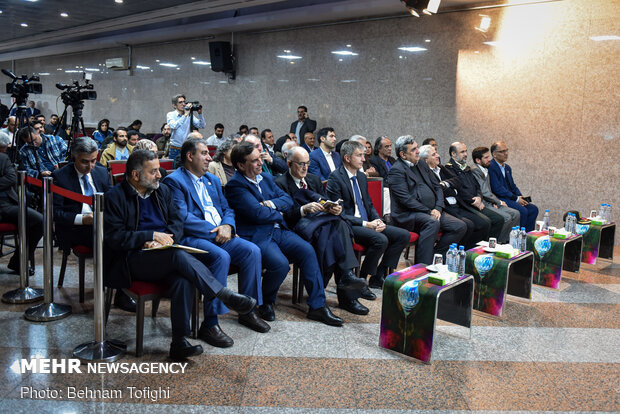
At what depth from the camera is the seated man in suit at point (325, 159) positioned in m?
6.23

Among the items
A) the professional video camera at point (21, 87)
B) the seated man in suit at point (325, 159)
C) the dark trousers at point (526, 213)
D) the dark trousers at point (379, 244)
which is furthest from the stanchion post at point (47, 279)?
the dark trousers at point (526, 213)

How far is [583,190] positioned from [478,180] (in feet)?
6.27

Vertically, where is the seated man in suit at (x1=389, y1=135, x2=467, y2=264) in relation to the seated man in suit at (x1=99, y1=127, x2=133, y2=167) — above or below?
below

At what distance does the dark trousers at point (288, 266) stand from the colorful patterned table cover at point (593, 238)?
3.40 meters

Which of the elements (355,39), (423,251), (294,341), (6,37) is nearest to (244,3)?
(355,39)

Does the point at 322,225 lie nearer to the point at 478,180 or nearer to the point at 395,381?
the point at 395,381

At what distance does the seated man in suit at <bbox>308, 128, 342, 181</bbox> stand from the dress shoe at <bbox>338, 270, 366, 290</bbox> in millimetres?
2328

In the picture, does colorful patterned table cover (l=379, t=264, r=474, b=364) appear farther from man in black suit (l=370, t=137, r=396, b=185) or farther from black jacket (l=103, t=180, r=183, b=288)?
man in black suit (l=370, t=137, r=396, b=185)

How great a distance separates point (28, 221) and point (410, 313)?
326cm

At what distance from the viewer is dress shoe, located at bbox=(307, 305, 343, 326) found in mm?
3748

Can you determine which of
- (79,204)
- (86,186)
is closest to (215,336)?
(79,204)

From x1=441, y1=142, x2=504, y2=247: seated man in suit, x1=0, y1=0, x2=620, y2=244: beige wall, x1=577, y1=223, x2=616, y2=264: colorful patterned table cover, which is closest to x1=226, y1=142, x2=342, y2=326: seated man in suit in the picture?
x1=441, y1=142, x2=504, y2=247: seated man in suit

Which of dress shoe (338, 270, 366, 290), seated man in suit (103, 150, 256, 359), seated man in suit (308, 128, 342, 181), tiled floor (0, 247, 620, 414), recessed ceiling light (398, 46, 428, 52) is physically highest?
recessed ceiling light (398, 46, 428, 52)

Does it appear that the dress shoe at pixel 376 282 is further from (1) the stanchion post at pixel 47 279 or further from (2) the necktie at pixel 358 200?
(1) the stanchion post at pixel 47 279
